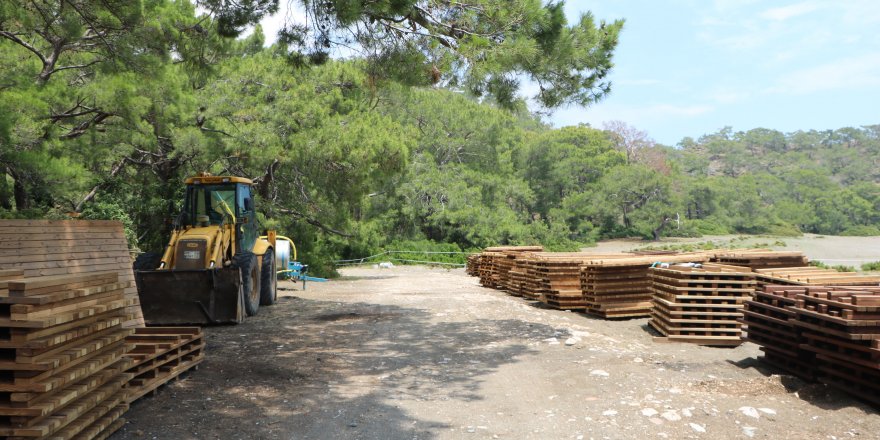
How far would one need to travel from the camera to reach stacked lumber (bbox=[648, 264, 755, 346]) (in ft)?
31.6

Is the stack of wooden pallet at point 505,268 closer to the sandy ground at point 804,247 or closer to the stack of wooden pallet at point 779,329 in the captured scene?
the stack of wooden pallet at point 779,329

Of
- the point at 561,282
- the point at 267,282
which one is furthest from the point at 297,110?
the point at 561,282

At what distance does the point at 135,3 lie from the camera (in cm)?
951

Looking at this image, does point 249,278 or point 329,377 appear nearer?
point 329,377

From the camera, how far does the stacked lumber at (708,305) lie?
9.63 metres

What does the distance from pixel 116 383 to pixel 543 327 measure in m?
7.44

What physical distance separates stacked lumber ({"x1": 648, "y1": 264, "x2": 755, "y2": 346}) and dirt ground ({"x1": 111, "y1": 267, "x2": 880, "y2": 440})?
30 centimetres

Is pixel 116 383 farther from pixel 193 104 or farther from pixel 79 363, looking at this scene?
pixel 193 104

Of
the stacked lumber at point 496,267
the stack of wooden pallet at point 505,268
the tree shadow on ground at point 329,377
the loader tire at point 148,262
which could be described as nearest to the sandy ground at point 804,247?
the stacked lumber at point 496,267

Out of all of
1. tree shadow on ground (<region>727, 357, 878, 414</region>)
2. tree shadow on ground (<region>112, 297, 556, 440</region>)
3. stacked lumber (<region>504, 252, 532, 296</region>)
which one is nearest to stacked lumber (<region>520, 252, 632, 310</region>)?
stacked lumber (<region>504, 252, 532, 296</region>)

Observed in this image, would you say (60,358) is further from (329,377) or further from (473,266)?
(473,266)

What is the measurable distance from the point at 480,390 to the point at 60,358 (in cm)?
410

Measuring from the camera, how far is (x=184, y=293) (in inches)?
419

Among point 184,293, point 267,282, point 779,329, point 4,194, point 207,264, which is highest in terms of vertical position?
point 4,194
